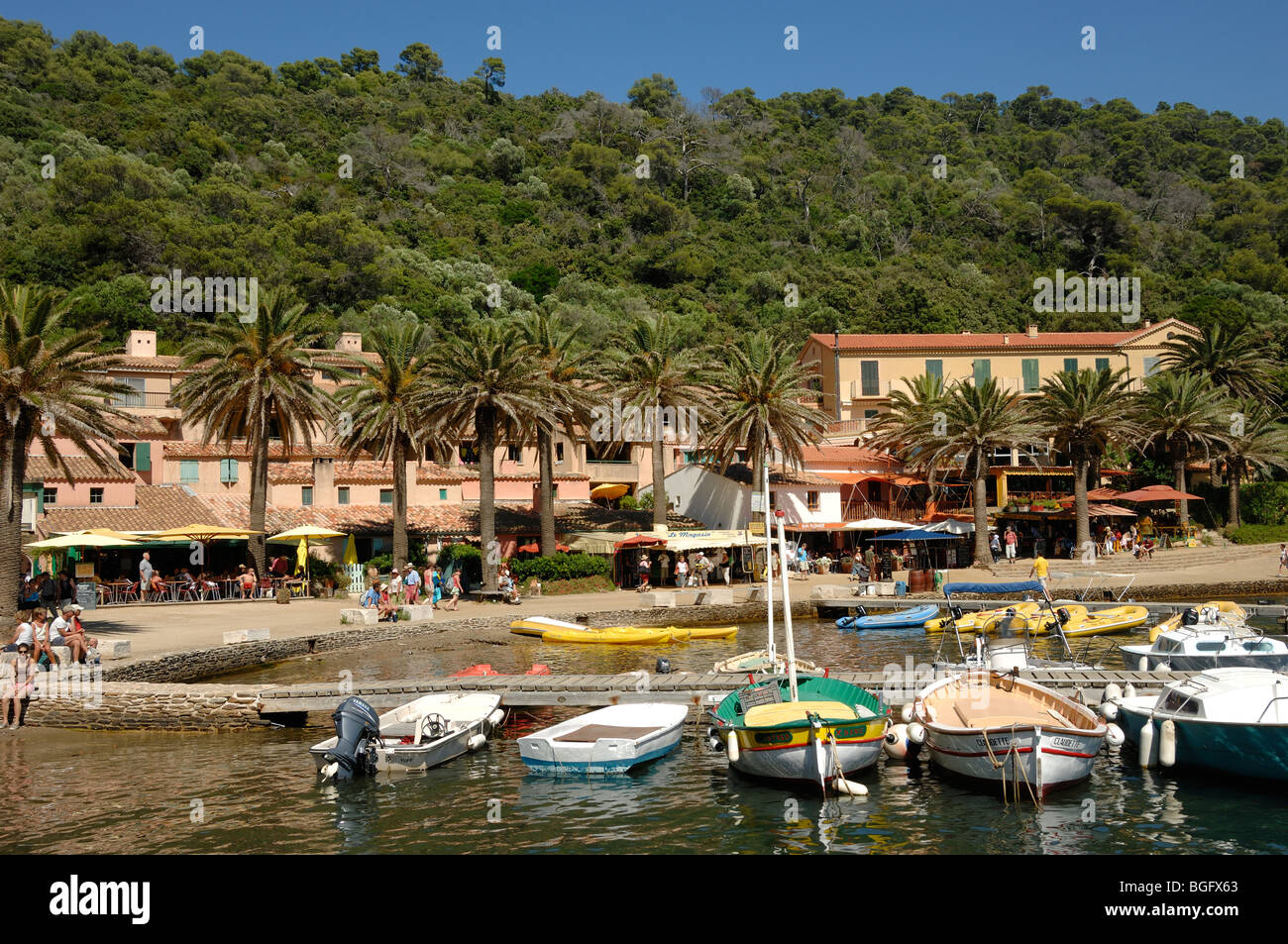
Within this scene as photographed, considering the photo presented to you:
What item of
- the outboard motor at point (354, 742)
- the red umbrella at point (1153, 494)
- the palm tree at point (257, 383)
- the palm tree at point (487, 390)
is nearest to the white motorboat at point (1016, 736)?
the outboard motor at point (354, 742)

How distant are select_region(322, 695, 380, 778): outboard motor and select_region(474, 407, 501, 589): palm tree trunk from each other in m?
24.1

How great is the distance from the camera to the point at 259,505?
41.9 m

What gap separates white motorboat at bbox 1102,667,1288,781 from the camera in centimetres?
1592

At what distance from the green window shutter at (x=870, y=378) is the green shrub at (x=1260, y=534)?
2374cm

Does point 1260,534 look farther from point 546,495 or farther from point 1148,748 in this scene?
point 1148,748

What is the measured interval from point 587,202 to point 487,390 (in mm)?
88139

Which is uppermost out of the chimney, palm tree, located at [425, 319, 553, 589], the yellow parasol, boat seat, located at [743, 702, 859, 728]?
the chimney

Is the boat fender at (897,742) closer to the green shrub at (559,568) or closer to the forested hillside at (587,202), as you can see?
the green shrub at (559,568)

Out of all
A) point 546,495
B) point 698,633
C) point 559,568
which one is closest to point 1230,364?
point 698,633

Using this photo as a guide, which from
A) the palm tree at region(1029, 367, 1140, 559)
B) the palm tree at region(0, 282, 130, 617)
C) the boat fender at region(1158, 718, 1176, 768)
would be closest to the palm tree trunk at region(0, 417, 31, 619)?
the palm tree at region(0, 282, 130, 617)

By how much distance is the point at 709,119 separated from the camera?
526 ft

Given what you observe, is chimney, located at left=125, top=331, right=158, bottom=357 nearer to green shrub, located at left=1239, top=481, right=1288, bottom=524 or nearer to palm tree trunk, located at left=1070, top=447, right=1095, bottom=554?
palm tree trunk, located at left=1070, top=447, right=1095, bottom=554
